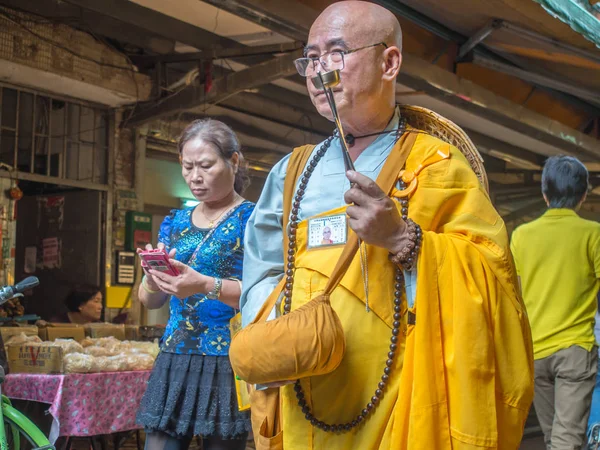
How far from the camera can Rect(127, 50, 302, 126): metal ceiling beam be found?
6.24 m

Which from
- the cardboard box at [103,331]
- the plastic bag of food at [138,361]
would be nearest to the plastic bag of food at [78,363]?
the plastic bag of food at [138,361]

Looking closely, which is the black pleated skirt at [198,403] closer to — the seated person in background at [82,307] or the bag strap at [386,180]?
the bag strap at [386,180]

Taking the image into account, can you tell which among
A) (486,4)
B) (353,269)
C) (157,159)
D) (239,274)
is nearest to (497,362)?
(353,269)

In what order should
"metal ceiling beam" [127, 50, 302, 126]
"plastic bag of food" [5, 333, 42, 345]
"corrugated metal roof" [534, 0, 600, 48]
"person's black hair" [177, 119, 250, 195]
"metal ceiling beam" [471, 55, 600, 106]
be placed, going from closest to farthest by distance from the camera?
1. "person's black hair" [177, 119, 250, 195]
2. "corrugated metal roof" [534, 0, 600, 48]
3. "plastic bag of food" [5, 333, 42, 345]
4. "metal ceiling beam" [127, 50, 302, 126]
5. "metal ceiling beam" [471, 55, 600, 106]

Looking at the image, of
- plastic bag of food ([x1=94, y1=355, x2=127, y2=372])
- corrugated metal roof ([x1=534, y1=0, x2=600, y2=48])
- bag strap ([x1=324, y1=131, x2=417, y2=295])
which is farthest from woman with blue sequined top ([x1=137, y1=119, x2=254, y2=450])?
plastic bag of food ([x1=94, y1=355, x2=127, y2=372])

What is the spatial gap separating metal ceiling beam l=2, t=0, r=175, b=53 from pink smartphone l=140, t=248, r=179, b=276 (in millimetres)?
4392

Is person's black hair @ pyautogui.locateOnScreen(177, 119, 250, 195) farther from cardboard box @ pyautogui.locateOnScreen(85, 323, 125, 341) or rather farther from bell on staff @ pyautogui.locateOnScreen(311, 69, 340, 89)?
cardboard box @ pyautogui.locateOnScreen(85, 323, 125, 341)

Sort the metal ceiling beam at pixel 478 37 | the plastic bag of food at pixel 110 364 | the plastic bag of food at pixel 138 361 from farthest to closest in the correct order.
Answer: the metal ceiling beam at pixel 478 37
the plastic bag of food at pixel 138 361
the plastic bag of food at pixel 110 364

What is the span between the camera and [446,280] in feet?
5.21

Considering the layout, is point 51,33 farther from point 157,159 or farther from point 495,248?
point 495,248

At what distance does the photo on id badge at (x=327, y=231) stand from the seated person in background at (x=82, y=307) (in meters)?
5.65

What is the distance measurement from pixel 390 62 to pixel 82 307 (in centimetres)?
574

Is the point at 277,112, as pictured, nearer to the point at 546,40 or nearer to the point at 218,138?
the point at 546,40

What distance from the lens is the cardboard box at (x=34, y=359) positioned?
434cm
